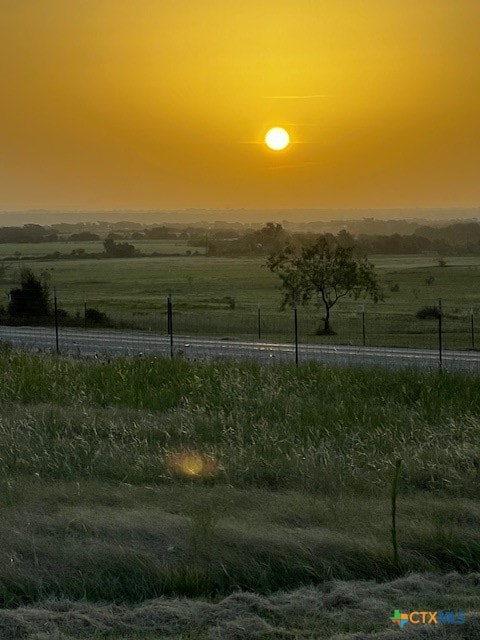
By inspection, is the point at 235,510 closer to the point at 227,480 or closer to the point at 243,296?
the point at 227,480

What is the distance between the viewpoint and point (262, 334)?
140 feet

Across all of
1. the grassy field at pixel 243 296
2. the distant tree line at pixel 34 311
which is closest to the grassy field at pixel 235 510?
the grassy field at pixel 243 296

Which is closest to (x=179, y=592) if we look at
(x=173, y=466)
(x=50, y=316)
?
(x=173, y=466)

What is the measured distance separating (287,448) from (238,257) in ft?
404

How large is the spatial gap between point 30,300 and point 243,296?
34.6 meters

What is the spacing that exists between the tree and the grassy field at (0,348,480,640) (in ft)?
112

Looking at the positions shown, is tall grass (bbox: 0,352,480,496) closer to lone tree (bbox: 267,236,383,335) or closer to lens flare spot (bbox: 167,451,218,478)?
lens flare spot (bbox: 167,451,218,478)

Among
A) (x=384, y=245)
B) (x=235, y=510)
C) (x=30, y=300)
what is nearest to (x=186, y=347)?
(x=235, y=510)

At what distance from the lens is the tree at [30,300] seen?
48.2 metres

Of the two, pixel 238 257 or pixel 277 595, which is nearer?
pixel 277 595

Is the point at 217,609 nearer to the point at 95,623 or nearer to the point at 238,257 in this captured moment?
the point at 95,623

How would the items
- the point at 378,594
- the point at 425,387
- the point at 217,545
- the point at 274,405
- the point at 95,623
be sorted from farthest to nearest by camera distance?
the point at 425,387 → the point at 274,405 → the point at 217,545 → the point at 378,594 → the point at 95,623

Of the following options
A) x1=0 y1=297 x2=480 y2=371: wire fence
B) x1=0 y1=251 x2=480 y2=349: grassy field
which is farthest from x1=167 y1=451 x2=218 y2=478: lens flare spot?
x1=0 y1=251 x2=480 y2=349: grassy field

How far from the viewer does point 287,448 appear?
10992 mm
